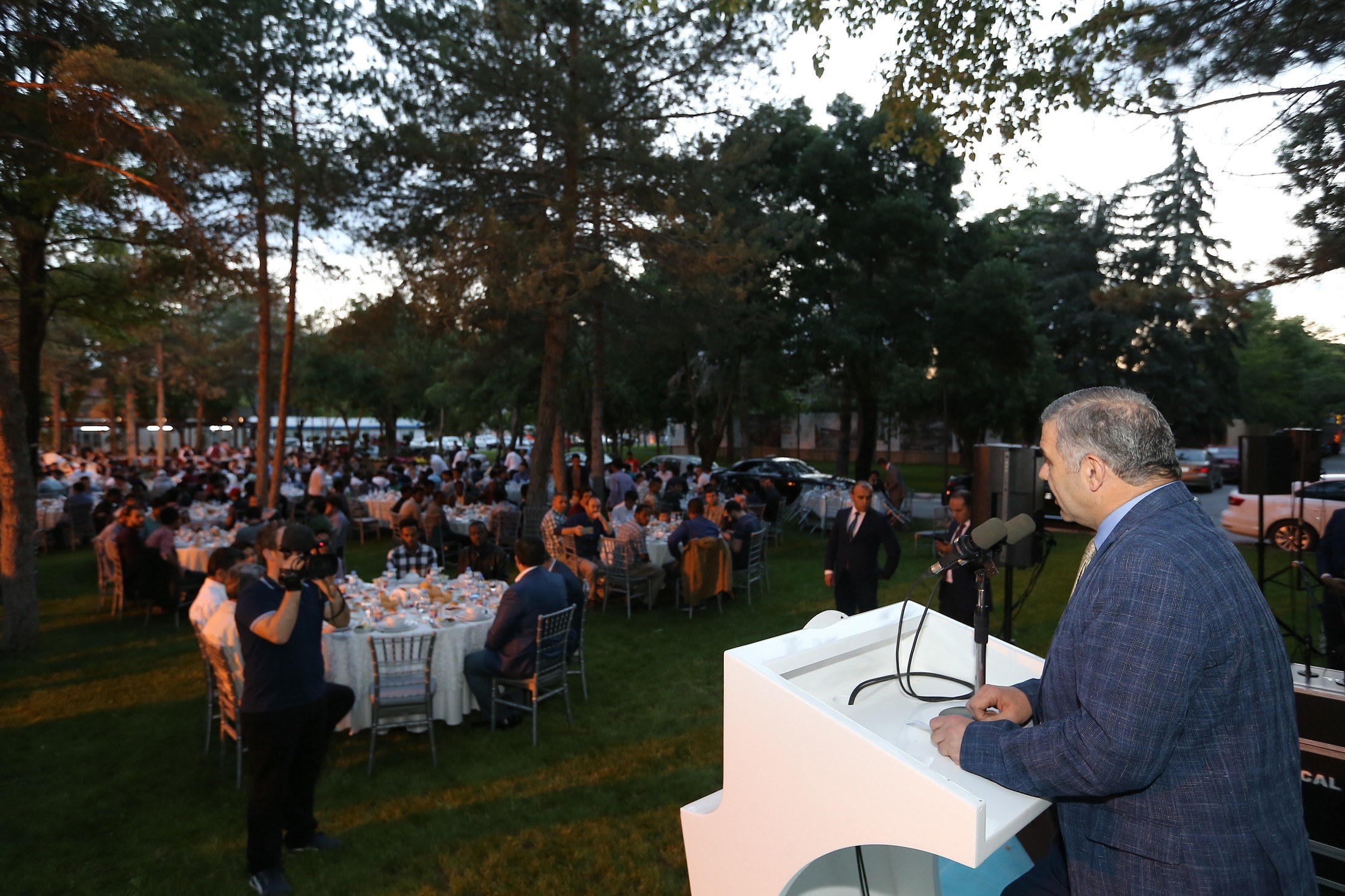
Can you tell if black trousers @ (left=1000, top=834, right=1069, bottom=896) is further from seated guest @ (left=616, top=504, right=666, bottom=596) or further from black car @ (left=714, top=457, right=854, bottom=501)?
black car @ (left=714, top=457, right=854, bottom=501)

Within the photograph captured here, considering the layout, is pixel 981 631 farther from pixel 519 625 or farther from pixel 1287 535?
pixel 1287 535

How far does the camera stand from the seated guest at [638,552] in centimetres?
1021

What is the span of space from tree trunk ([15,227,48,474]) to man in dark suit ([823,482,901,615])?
1067 centimetres

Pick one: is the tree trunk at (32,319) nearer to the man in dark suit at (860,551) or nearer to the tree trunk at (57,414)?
the man in dark suit at (860,551)

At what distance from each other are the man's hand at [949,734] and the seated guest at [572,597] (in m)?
5.21

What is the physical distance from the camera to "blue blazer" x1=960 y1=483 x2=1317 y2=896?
142 centimetres

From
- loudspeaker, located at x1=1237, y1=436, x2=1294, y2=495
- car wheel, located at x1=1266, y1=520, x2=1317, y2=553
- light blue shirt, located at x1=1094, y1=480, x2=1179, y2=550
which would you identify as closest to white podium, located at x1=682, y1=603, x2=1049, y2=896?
light blue shirt, located at x1=1094, y1=480, x2=1179, y2=550

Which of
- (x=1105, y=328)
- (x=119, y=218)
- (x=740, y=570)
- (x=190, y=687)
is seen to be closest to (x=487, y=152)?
(x=119, y=218)

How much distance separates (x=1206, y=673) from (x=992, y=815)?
0.49 m

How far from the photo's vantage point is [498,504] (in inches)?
565

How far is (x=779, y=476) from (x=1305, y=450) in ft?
45.0

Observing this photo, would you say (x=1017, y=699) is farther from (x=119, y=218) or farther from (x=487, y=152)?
(x=487, y=152)

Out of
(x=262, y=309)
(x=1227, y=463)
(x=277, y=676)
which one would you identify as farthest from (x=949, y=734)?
(x=1227, y=463)

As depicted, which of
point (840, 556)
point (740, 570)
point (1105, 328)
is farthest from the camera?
point (1105, 328)
